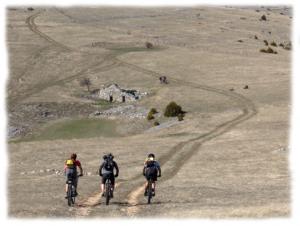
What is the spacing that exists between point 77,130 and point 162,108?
44.7ft

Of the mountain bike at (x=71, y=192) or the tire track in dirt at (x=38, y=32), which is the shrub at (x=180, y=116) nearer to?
the mountain bike at (x=71, y=192)

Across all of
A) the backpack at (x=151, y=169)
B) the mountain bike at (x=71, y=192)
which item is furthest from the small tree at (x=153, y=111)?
the mountain bike at (x=71, y=192)

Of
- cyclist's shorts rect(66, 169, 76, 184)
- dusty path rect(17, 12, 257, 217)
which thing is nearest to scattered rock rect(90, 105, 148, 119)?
dusty path rect(17, 12, 257, 217)

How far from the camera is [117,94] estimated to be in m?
101

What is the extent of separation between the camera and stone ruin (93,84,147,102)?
3915 inches

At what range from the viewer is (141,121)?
83.4 metres

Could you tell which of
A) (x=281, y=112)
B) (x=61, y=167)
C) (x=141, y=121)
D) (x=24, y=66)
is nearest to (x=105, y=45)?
(x=24, y=66)

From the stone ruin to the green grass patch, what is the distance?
12.0 m

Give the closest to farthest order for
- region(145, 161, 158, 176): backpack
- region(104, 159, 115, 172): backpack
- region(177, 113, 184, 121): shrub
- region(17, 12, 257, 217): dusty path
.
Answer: region(104, 159, 115, 172): backpack
region(145, 161, 158, 176): backpack
region(17, 12, 257, 217): dusty path
region(177, 113, 184, 121): shrub

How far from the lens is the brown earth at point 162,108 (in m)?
33.1

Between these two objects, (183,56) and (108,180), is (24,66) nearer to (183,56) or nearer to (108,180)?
(183,56)

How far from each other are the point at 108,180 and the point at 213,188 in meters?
8.30

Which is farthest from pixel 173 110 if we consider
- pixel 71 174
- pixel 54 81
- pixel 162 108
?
pixel 71 174

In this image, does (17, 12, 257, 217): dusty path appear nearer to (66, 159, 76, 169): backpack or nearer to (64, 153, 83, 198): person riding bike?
(64, 153, 83, 198): person riding bike
